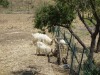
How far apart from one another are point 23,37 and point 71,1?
9.69 metres

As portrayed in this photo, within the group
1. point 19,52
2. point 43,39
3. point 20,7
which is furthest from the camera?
point 20,7

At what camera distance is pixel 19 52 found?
1797cm

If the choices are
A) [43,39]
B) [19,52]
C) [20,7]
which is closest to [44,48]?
[19,52]

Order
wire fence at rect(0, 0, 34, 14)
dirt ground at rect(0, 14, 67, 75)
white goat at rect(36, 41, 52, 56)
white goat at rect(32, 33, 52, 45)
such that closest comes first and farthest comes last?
dirt ground at rect(0, 14, 67, 75), white goat at rect(36, 41, 52, 56), white goat at rect(32, 33, 52, 45), wire fence at rect(0, 0, 34, 14)

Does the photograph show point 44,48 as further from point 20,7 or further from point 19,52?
point 20,7

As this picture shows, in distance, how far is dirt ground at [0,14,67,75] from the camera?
15.1 meters

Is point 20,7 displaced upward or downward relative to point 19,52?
upward

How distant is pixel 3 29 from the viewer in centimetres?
2534

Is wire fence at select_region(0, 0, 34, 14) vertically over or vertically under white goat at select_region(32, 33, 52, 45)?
over

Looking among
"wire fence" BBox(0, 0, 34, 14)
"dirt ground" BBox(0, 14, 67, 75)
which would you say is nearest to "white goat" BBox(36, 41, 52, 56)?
"dirt ground" BBox(0, 14, 67, 75)

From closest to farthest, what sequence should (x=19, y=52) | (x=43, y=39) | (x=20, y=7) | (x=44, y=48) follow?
(x=44, y=48) → (x=19, y=52) → (x=43, y=39) → (x=20, y=7)

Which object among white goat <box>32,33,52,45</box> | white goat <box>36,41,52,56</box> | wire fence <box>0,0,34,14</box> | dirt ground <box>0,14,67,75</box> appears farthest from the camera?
wire fence <box>0,0,34,14</box>

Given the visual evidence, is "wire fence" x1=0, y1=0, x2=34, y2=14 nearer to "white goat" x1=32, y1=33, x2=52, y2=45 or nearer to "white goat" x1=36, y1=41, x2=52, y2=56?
"white goat" x1=32, y1=33, x2=52, y2=45

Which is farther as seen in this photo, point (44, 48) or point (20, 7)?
point (20, 7)
